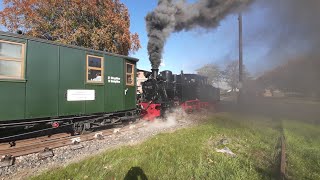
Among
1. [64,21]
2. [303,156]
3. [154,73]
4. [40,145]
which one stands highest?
[64,21]

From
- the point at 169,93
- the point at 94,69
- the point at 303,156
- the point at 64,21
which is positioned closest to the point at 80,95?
the point at 94,69

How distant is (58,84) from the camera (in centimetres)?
760

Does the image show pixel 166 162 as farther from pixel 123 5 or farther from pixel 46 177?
pixel 123 5

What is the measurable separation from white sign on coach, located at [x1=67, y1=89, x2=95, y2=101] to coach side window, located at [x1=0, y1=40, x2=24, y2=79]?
65.7 inches

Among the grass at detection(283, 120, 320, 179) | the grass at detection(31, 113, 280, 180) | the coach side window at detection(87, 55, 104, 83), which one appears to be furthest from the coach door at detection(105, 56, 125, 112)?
the grass at detection(283, 120, 320, 179)

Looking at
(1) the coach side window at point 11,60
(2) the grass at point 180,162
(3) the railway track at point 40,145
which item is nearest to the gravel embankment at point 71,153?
(3) the railway track at point 40,145

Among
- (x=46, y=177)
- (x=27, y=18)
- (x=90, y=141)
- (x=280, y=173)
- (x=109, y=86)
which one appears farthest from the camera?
(x=27, y=18)

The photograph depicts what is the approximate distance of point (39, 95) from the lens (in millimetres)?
7090

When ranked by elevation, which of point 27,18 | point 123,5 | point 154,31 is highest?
point 123,5

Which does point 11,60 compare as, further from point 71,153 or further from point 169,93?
point 169,93

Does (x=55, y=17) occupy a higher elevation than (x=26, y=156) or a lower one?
higher

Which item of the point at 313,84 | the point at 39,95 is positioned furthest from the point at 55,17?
the point at 313,84

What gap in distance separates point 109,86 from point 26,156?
13.2 feet

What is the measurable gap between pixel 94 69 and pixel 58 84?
1605 mm
